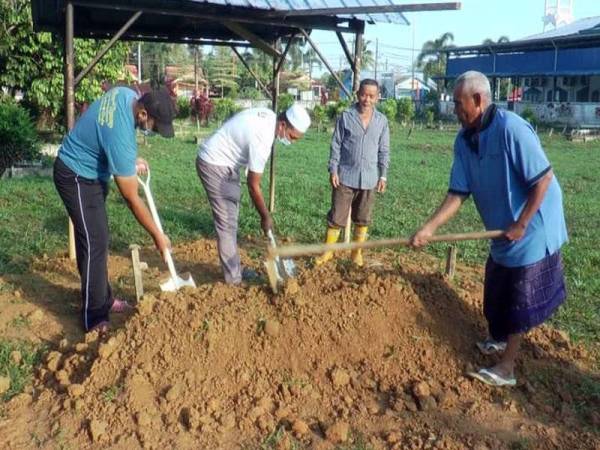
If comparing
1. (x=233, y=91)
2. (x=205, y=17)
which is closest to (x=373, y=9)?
(x=205, y=17)

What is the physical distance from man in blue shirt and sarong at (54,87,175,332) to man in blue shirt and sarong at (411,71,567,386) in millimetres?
1709

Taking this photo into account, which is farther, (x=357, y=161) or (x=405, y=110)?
(x=405, y=110)

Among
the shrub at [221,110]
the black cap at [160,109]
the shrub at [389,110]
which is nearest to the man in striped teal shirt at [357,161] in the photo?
the black cap at [160,109]

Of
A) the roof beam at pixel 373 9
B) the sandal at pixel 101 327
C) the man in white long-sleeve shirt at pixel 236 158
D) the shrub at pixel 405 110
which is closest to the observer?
the sandal at pixel 101 327

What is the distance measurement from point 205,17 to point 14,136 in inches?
252

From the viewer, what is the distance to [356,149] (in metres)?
5.89

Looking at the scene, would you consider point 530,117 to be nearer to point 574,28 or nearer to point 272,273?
point 574,28

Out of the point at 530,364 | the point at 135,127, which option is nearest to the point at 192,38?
the point at 135,127

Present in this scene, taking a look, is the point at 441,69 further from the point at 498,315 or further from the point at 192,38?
the point at 498,315

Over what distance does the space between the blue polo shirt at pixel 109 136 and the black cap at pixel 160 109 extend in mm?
136

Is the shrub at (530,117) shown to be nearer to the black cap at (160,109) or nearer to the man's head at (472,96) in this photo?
the man's head at (472,96)

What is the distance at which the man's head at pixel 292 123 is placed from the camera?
4.54 metres

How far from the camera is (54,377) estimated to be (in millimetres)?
3887

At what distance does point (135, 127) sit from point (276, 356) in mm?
1636
